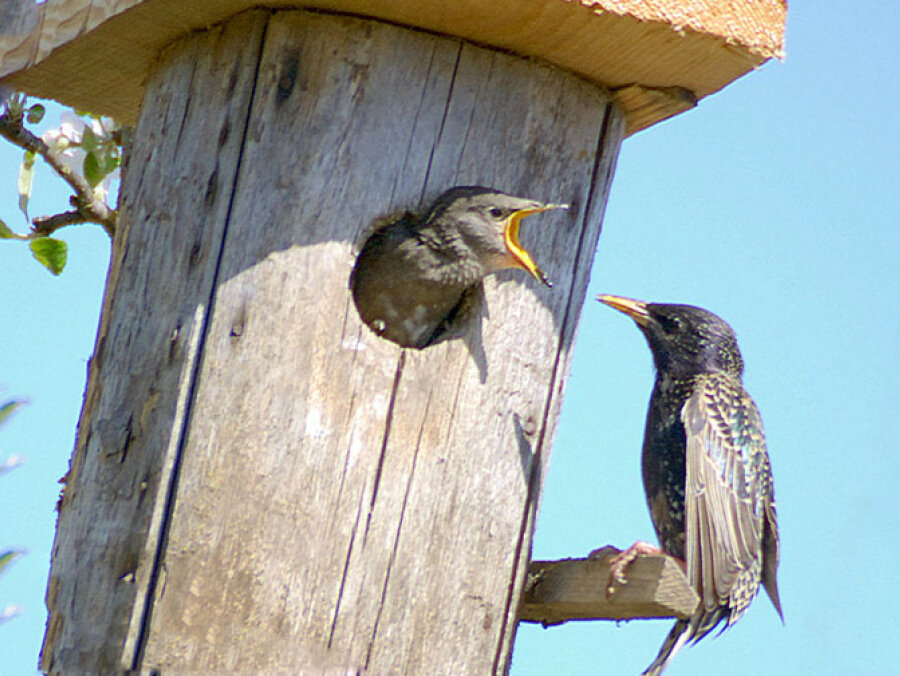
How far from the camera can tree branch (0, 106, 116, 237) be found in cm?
319

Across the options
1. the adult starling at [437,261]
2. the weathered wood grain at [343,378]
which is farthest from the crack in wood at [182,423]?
the adult starling at [437,261]

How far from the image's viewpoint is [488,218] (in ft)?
9.28

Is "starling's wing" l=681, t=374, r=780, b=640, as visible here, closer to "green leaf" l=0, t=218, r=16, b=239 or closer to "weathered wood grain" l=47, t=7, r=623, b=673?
"weathered wood grain" l=47, t=7, r=623, b=673

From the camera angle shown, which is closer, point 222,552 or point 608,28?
point 222,552

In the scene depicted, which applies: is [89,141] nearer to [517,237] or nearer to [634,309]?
[517,237]

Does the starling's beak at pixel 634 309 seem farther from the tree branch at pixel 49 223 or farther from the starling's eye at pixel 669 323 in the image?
the tree branch at pixel 49 223

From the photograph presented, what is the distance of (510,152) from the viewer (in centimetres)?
294

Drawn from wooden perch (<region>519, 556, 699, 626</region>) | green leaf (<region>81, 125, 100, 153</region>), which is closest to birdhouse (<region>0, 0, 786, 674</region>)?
wooden perch (<region>519, 556, 699, 626</region>)

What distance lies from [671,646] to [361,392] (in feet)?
3.35

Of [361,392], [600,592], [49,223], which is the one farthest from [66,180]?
[600,592]

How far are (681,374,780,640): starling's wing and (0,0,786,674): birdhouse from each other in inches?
22.8

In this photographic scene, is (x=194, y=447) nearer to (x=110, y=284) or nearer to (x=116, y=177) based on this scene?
(x=110, y=284)

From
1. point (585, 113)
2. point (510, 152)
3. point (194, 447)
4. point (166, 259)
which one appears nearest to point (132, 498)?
point (194, 447)

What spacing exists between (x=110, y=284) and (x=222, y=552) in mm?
804
